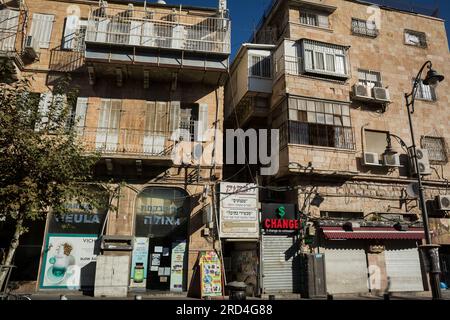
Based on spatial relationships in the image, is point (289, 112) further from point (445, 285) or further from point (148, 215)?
point (445, 285)

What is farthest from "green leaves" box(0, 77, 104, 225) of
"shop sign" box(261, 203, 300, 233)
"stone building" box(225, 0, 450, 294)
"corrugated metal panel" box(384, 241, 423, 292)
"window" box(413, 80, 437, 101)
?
"window" box(413, 80, 437, 101)

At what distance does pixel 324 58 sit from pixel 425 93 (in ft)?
24.9

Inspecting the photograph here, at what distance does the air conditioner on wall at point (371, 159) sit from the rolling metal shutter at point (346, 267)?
408 centimetres

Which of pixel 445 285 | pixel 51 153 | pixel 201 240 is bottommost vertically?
Answer: pixel 445 285

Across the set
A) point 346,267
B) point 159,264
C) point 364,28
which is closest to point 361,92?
point 364,28

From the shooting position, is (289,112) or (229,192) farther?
(289,112)

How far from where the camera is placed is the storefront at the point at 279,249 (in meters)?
14.9

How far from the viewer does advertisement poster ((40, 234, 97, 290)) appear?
542 inches

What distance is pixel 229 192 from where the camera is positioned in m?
15.3

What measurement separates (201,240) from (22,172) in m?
7.68

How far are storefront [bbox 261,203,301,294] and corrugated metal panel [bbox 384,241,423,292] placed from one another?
4.87 metres

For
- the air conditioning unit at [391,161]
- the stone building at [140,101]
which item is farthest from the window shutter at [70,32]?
the air conditioning unit at [391,161]

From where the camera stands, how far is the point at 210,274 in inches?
553
